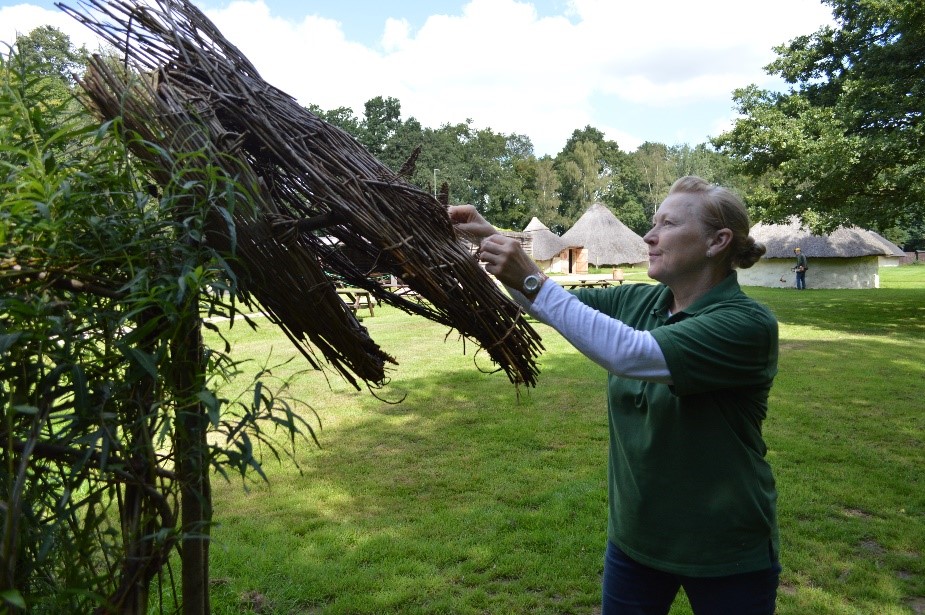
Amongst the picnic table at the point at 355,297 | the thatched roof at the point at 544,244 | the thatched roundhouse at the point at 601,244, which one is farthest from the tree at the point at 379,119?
the thatched roundhouse at the point at 601,244

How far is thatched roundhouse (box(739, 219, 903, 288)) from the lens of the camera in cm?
2786

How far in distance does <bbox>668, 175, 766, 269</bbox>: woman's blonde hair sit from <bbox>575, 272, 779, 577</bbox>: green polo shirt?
112mm

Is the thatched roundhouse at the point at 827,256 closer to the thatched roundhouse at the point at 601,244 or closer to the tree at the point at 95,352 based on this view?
the thatched roundhouse at the point at 601,244

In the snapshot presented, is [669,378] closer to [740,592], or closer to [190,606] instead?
[740,592]

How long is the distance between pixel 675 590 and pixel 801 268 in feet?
94.0

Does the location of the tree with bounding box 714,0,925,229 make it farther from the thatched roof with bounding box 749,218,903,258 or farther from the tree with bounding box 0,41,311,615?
the tree with bounding box 0,41,311,615

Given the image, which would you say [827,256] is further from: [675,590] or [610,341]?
[610,341]

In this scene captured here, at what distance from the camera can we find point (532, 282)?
6.83ft

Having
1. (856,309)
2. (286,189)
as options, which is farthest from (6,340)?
(856,309)

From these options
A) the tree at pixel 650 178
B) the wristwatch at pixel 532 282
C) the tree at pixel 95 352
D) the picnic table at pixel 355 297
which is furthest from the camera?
the tree at pixel 650 178

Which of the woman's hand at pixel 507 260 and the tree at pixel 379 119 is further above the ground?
the tree at pixel 379 119

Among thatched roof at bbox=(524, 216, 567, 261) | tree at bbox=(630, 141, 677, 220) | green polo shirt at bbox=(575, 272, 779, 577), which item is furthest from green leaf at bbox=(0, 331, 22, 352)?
tree at bbox=(630, 141, 677, 220)

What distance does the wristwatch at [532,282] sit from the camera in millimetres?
2069

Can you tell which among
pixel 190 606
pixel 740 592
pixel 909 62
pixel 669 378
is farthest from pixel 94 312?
pixel 909 62
